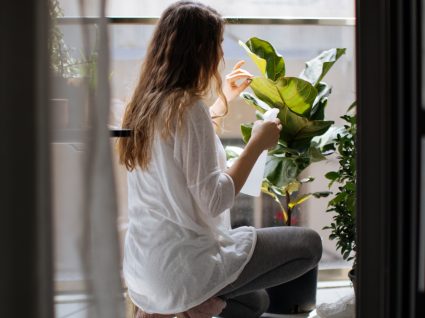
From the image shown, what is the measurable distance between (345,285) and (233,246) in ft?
3.29

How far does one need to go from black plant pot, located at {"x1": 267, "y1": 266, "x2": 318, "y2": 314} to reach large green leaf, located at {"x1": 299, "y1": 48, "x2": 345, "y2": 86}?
0.72 metres

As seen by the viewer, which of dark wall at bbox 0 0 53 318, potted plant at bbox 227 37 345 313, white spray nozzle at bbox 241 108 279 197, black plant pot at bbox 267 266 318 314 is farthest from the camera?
black plant pot at bbox 267 266 318 314

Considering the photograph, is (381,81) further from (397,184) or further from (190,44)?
(190,44)

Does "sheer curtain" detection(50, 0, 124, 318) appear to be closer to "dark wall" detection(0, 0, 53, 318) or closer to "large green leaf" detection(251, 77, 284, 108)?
"dark wall" detection(0, 0, 53, 318)

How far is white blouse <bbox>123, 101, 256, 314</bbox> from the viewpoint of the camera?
5.28 feet

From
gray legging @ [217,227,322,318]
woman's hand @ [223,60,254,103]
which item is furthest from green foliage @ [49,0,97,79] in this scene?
woman's hand @ [223,60,254,103]

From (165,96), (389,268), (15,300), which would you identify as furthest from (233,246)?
(15,300)

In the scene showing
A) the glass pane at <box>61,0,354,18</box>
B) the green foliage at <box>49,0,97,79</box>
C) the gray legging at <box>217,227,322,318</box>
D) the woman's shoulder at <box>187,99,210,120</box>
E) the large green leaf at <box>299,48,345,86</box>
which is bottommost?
the gray legging at <box>217,227,322,318</box>

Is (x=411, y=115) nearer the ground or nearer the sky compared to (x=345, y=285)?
nearer the sky

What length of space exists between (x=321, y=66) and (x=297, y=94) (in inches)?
7.7

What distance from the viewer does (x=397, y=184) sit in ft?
3.51

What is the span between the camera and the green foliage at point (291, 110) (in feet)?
6.80

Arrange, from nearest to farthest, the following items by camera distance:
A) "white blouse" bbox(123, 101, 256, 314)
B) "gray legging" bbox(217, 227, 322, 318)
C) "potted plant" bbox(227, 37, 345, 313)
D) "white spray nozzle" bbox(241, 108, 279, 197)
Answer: "white blouse" bbox(123, 101, 256, 314) < "gray legging" bbox(217, 227, 322, 318) < "white spray nozzle" bbox(241, 108, 279, 197) < "potted plant" bbox(227, 37, 345, 313)

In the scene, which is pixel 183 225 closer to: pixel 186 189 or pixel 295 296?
pixel 186 189
